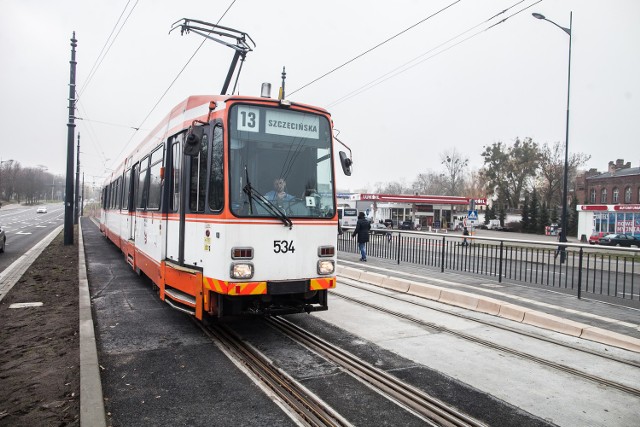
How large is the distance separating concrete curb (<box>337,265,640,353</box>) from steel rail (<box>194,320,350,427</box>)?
4902 millimetres

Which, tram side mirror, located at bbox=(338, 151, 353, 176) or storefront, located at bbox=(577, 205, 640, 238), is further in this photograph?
storefront, located at bbox=(577, 205, 640, 238)

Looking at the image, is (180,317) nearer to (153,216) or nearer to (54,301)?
(153,216)

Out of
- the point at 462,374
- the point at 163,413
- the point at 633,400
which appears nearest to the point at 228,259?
the point at 163,413

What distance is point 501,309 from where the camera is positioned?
859 centimetres

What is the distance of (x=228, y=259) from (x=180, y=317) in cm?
253

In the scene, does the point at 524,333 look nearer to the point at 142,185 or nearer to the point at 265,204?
the point at 265,204

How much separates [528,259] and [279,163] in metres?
7.83

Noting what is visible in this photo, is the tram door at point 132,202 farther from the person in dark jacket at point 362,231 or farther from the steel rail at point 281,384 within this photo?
the person in dark jacket at point 362,231

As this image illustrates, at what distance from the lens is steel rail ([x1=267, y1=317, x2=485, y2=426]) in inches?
163

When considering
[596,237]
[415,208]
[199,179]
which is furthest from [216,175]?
[415,208]

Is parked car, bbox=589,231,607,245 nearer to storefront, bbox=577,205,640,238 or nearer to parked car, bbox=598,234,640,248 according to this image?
parked car, bbox=598,234,640,248

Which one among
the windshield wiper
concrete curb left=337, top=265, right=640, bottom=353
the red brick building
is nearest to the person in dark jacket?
concrete curb left=337, top=265, right=640, bottom=353

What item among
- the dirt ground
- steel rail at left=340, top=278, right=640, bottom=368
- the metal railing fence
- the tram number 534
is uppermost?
the tram number 534

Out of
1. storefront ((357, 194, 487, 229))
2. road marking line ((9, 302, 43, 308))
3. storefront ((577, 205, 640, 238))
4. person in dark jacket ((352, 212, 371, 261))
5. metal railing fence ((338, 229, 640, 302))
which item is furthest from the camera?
storefront ((357, 194, 487, 229))
